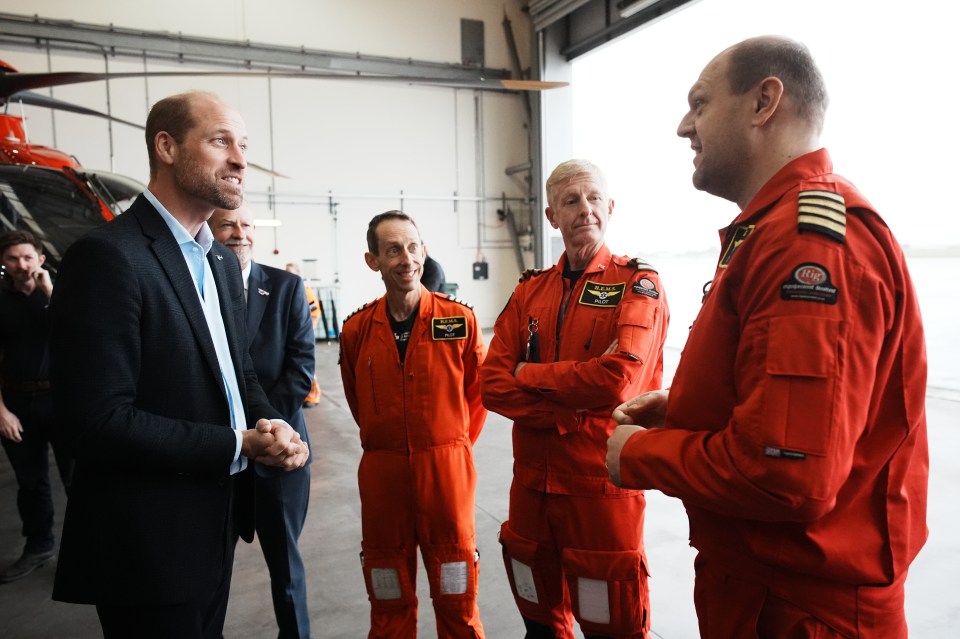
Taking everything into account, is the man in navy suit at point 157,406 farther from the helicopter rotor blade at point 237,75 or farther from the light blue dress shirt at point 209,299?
the helicopter rotor blade at point 237,75

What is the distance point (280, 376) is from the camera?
2.62 meters

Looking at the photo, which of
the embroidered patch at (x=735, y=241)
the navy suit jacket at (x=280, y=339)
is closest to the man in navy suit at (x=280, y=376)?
the navy suit jacket at (x=280, y=339)

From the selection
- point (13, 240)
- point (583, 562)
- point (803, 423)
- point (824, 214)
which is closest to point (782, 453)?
point (803, 423)

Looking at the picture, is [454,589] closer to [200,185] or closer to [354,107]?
[200,185]

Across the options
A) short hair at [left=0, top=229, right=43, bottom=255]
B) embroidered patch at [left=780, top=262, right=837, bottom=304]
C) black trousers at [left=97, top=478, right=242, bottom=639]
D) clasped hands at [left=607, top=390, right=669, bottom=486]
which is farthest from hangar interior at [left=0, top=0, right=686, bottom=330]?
embroidered patch at [left=780, top=262, right=837, bottom=304]

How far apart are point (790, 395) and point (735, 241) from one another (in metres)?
0.36

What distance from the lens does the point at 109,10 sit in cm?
1066

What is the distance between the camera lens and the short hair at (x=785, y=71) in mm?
1081

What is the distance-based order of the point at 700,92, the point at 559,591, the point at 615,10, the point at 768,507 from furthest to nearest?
1. the point at 615,10
2. the point at 559,591
3. the point at 700,92
4. the point at 768,507

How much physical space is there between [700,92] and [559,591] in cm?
161

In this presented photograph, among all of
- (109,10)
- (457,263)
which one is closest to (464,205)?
(457,263)

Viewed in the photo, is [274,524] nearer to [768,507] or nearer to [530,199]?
[768,507]

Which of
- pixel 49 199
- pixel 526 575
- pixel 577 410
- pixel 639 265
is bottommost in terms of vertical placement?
pixel 526 575

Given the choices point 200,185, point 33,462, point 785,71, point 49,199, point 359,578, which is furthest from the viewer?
point 49,199
